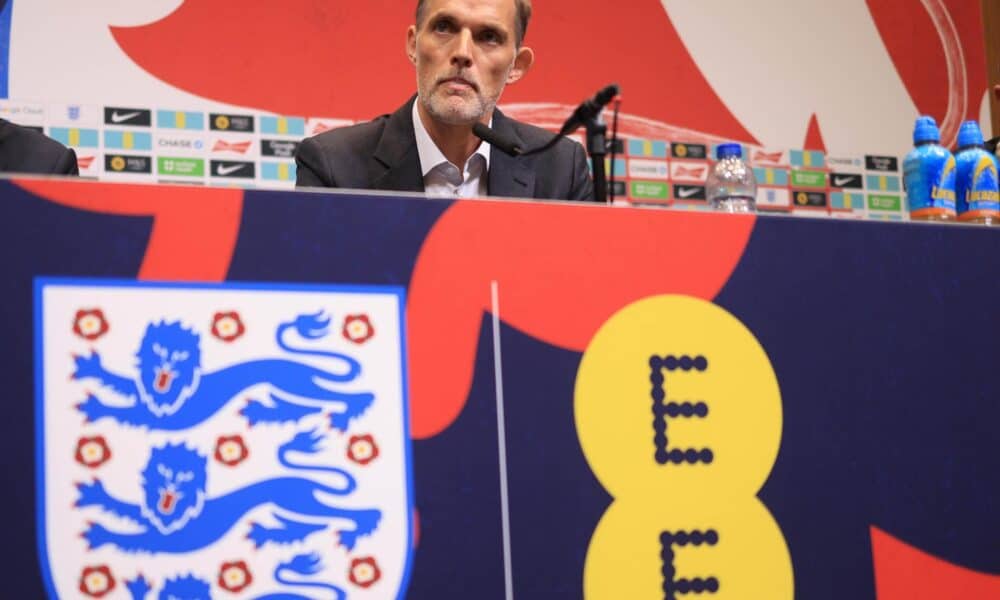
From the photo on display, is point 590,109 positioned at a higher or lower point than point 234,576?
higher

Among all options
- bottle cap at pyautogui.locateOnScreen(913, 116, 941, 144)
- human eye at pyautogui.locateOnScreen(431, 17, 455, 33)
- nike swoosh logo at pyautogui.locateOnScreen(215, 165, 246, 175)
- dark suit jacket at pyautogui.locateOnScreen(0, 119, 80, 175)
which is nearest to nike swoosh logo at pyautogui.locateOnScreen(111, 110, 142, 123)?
nike swoosh logo at pyautogui.locateOnScreen(215, 165, 246, 175)

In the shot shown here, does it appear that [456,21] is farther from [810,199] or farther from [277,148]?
[810,199]

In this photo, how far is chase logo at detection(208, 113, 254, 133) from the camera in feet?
8.92

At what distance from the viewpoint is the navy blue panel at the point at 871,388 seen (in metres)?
1.30

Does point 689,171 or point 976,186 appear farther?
point 689,171

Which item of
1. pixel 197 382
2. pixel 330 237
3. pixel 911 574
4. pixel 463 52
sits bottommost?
pixel 911 574

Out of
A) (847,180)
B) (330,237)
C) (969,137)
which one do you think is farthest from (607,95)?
(847,180)

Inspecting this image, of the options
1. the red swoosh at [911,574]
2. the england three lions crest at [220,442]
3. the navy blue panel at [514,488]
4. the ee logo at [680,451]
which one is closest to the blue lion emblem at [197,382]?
the england three lions crest at [220,442]

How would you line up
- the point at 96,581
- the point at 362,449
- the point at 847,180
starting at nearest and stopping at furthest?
the point at 96,581 < the point at 362,449 < the point at 847,180

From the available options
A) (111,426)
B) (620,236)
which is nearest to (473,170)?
(620,236)

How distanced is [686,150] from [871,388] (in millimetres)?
1828

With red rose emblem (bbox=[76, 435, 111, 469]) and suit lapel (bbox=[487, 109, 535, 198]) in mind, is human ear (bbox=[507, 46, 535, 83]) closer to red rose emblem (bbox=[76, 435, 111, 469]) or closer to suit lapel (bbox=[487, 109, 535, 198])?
suit lapel (bbox=[487, 109, 535, 198])

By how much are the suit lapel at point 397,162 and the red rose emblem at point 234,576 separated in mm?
914

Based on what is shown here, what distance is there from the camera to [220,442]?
1.10 meters
